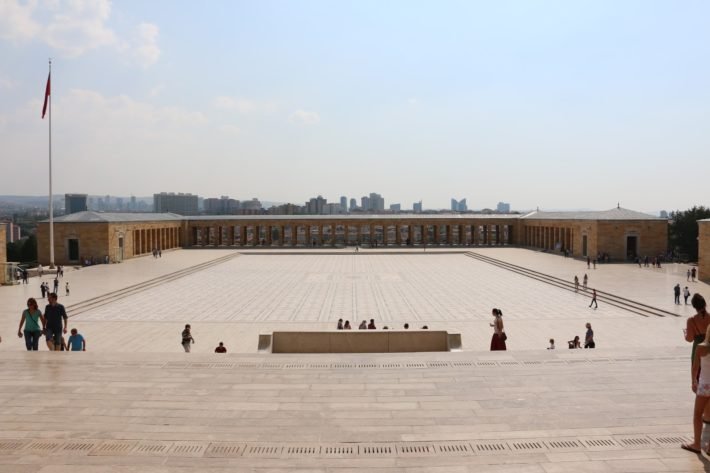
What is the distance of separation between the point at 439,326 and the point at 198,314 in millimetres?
8591

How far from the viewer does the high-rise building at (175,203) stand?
118 meters

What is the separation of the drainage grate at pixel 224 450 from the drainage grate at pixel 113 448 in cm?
83

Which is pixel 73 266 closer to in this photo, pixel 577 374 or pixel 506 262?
pixel 506 262

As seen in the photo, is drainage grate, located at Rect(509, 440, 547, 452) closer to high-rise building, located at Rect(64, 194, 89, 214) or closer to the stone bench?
the stone bench

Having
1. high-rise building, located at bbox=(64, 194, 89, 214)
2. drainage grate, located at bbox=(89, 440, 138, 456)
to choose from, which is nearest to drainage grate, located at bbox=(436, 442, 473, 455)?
drainage grate, located at bbox=(89, 440, 138, 456)

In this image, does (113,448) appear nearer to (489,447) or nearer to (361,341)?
(489,447)

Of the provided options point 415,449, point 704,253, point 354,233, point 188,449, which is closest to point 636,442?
point 415,449

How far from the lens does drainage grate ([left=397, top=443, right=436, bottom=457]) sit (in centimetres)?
527

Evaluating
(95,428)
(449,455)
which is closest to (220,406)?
(95,428)

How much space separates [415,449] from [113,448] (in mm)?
3101

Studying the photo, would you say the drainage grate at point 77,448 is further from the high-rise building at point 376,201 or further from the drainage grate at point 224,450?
the high-rise building at point 376,201

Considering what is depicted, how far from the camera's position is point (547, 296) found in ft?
73.4

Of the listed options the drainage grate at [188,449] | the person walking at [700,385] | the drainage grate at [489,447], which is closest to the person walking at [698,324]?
the person walking at [700,385]

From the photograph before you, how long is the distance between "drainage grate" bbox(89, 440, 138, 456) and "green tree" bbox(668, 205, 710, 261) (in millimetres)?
43392
